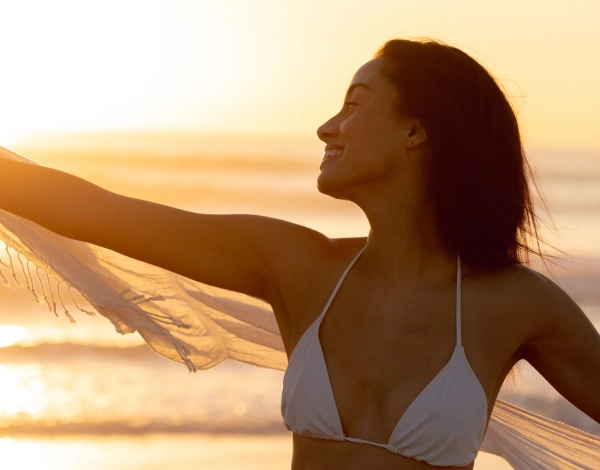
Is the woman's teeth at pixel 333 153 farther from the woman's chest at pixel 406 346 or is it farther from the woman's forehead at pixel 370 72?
the woman's chest at pixel 406 346

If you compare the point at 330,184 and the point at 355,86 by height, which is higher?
the point at 355,86

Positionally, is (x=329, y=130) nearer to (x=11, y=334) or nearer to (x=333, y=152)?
(x=333, y=152)

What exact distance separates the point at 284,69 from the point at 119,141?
5.16 m

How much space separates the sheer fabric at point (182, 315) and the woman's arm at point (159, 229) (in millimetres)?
367

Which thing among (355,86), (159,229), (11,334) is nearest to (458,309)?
(355,86)

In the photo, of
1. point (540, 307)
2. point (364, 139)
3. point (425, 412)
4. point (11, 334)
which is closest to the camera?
point (425, 412)

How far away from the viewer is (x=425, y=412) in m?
2.40

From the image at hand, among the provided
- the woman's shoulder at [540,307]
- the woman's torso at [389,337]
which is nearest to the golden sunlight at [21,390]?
the woman's torso at [389,337]

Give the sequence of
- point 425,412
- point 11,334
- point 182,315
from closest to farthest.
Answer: point 425,412
point 182,315
point 11,334

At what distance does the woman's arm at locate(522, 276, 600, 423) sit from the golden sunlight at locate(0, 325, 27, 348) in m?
7.59

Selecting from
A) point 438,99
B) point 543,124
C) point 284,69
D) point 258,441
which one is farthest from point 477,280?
point 543,124

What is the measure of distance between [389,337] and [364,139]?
584 millimetres

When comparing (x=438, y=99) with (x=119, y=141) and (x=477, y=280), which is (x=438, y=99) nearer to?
(x=477, y=280)

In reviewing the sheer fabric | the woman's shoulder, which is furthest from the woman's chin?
the sheer fabric
